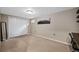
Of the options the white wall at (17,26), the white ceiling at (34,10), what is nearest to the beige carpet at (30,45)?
the white wall at (17,26)

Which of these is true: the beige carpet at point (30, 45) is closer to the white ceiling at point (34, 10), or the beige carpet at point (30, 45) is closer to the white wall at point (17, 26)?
the white wall at point (17, 26)

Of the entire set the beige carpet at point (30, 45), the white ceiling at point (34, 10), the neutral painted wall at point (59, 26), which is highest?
the white ceiling at point (34, 10)

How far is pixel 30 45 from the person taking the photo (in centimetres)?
134

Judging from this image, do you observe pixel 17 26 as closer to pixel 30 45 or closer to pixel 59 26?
pixel 30 45

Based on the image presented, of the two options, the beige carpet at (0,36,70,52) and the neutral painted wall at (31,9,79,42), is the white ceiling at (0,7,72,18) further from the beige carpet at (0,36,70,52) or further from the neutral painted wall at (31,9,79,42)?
the beige carpet at (0,36,70,52)

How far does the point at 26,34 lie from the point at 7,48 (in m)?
0.38

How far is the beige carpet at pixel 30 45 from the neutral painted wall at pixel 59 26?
11cm

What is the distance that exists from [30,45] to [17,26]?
390mm

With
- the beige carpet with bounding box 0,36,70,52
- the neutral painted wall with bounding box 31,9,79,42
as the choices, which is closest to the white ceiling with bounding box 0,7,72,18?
the neutral painted wall with bounding box 31,9,79,42

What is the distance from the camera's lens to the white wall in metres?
1.35

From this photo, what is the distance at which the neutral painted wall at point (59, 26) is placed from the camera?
1.29 meters

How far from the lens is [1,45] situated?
1289 millimetres
